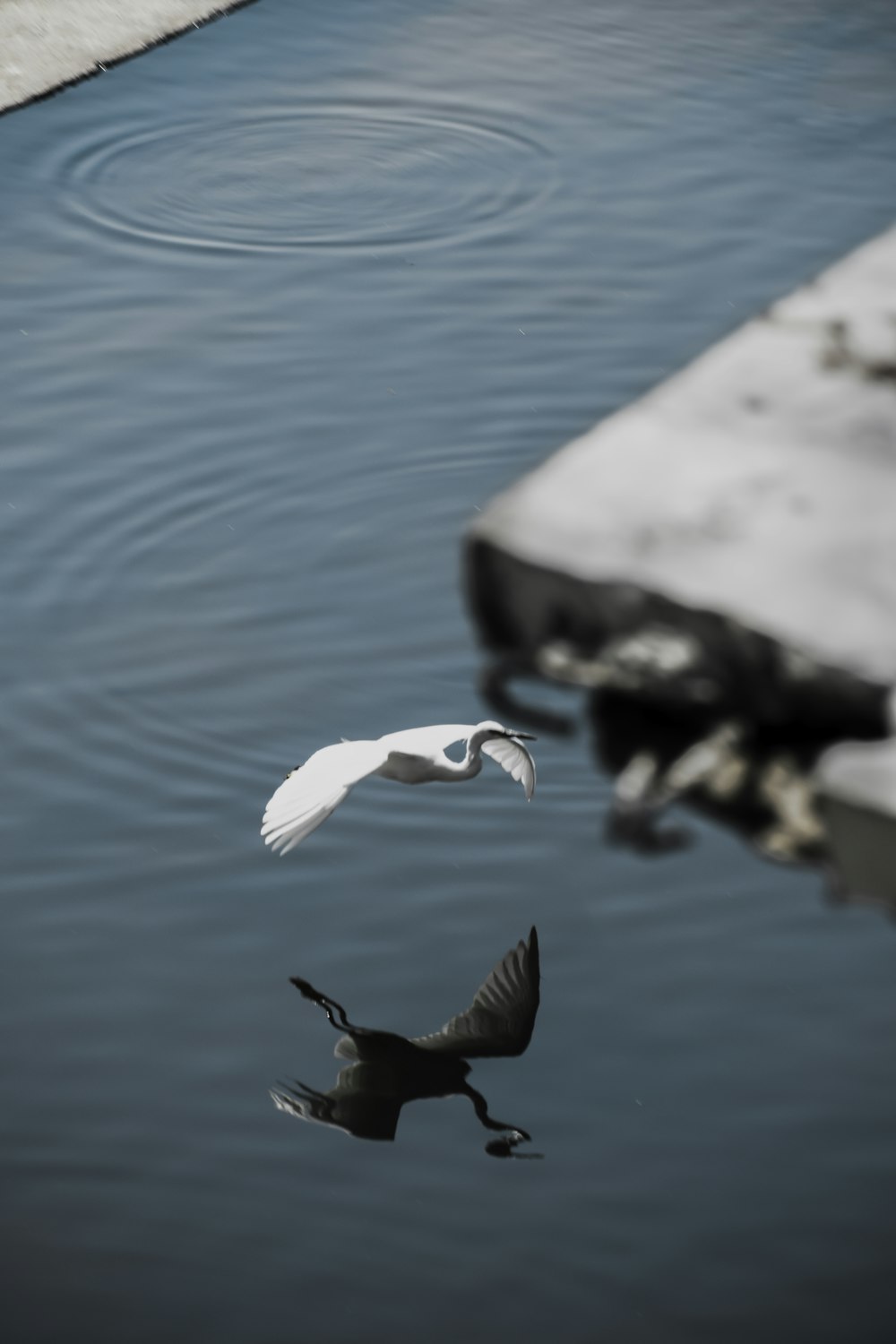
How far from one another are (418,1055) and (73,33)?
5.39 m

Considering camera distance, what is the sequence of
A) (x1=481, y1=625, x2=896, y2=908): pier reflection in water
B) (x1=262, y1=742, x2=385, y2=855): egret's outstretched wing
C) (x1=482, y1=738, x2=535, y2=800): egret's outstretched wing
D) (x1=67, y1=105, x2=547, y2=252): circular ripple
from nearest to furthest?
(x1=481, y1=625, x2=896, y2=908): pier reflection in water
(x1=262, y1=742, x2=385, y2=855): egret's outstretched wing
(x1=482, y1=738, x2=535, y2=800): egret's outstretched wing
(x1=67, y1=105, x2=547, y2=252): circular ripple

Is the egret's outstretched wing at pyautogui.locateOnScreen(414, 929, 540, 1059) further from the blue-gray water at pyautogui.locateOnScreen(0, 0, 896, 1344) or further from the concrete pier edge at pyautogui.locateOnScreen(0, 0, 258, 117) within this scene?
the concrete pier edge at pyautogui.locateOnScreen(0, 0, 258, 117)

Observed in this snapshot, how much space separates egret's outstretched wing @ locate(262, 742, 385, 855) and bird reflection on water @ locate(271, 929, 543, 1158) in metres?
0.34

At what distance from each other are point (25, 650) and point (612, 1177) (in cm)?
201

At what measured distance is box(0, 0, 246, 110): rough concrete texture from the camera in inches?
285

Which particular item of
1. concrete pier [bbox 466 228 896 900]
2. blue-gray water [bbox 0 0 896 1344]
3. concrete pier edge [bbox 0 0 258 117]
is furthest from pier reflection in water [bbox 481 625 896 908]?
concrete pier edge [bbox 0 0 258 117]

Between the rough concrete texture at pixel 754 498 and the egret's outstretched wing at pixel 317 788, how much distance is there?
209 centimetres

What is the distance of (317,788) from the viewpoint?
3.66 m

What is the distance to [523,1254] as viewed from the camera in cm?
332

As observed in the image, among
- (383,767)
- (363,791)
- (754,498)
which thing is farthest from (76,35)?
(754,498)

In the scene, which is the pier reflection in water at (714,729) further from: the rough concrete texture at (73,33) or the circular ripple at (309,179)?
the rough concrete texture at (73,33)

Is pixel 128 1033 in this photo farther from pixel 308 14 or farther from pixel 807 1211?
pixel 308 14

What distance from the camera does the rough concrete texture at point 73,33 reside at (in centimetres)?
725

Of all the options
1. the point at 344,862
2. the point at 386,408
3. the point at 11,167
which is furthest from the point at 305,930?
the point at 11,167
